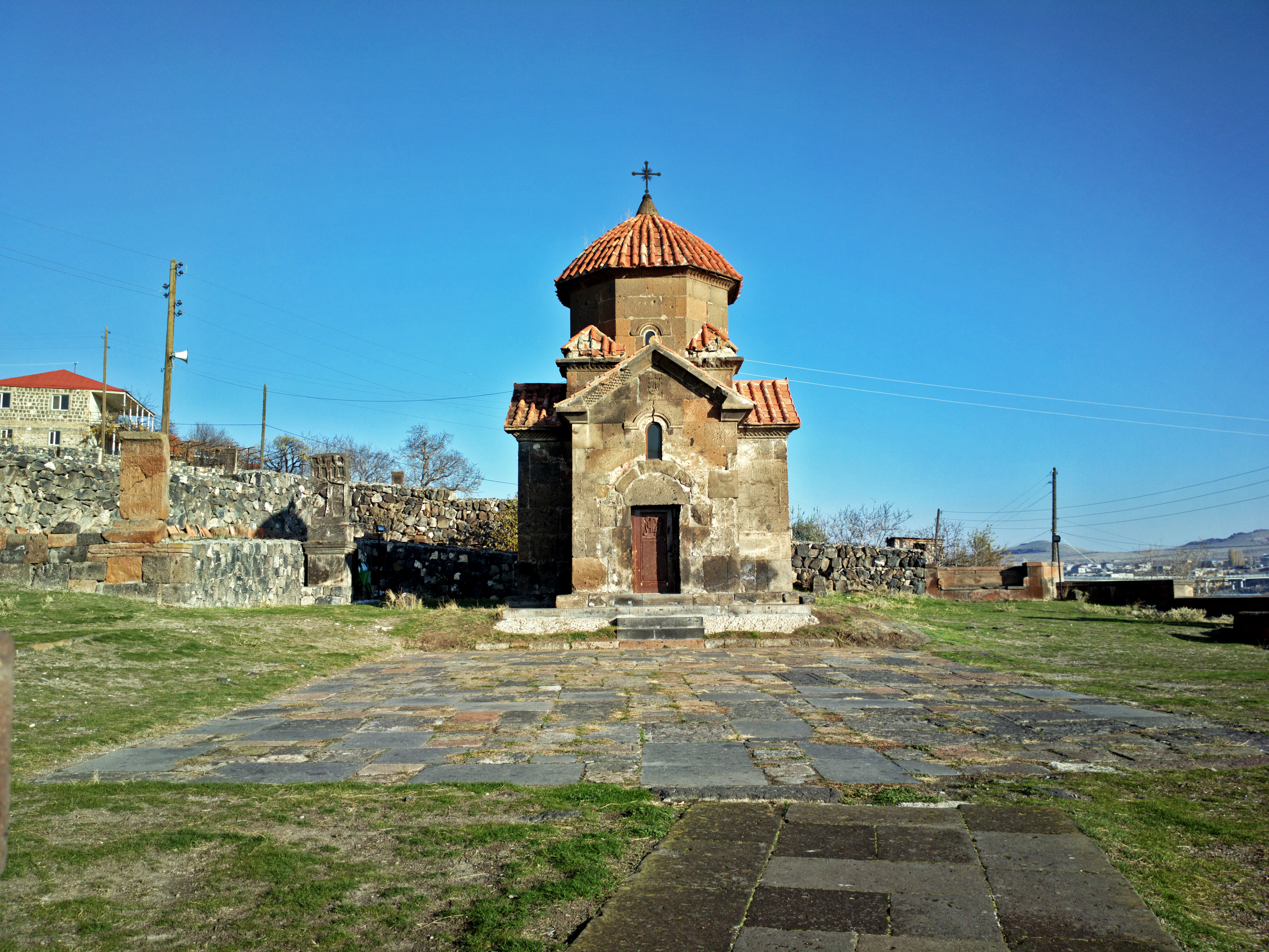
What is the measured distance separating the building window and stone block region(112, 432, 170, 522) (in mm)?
6925

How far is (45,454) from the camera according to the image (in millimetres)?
15812

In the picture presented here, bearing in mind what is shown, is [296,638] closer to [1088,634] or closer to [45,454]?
[45,454]

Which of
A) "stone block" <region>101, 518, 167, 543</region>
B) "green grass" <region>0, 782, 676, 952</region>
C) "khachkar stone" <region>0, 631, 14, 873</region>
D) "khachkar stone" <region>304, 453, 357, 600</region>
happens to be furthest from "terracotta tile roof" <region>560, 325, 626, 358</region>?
"khachkar stone" <region>0, 631, 14, 873</region>

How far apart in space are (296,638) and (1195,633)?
13.0 meters

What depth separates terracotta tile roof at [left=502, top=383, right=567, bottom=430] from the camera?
1524 cm

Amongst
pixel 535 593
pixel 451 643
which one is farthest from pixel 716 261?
pixel 451 643

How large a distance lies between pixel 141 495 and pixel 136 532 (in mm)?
485

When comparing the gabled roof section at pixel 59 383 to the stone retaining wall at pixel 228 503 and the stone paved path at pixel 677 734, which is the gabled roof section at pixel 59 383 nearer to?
the stone retaining wall at pixel 228 503

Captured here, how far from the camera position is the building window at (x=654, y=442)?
1380cm

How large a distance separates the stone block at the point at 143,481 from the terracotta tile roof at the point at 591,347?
688 centimetres

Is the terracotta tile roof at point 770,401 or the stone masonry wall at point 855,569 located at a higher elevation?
the terracotta tile roof at point 770,401

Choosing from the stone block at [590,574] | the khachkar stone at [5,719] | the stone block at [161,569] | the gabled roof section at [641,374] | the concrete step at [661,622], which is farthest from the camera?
the gabled roof section at [641,374]

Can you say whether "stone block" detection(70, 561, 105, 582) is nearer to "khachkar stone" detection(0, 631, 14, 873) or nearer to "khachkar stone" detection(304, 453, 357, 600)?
"khachkar stone" detection(304, 453, 357, 600)

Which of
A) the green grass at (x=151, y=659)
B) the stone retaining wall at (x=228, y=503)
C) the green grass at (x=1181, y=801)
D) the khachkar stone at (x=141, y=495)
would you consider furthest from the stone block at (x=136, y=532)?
the green grass at (x=1181, y=801)
